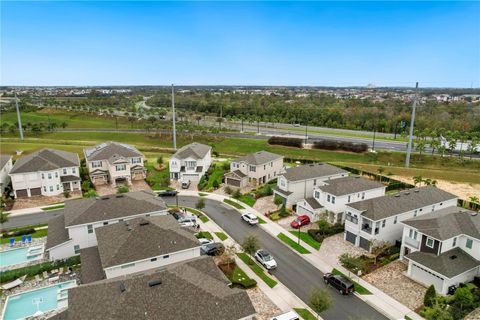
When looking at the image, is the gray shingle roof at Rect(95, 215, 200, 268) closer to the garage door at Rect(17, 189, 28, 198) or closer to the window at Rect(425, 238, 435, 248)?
the window at Rect(425, 238, 435, 248)

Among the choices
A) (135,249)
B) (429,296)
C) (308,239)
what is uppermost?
(135,249)

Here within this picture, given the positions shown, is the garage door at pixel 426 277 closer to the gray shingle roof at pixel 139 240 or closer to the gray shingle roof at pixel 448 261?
the gray shingle roof at pixel 448 261

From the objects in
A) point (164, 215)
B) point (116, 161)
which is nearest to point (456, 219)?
point (164, 215)

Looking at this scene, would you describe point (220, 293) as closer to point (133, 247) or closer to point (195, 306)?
point (195, 306)

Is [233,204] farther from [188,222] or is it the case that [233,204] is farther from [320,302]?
[320,302]

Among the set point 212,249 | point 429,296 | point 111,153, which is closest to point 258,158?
point 212,249

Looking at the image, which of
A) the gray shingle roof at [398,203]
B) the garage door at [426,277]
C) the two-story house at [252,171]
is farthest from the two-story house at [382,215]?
the two-story house at [252,171]
